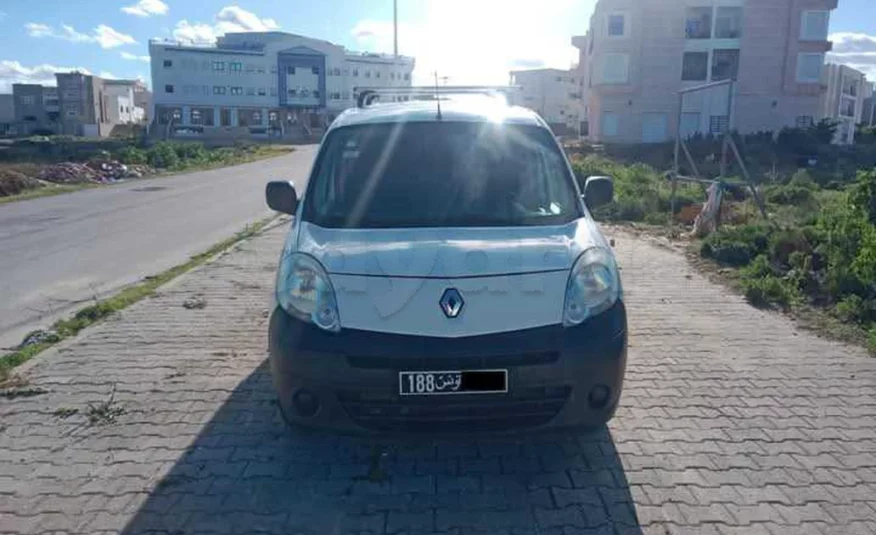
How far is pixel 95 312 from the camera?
702 cm

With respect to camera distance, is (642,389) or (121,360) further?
(121,360)

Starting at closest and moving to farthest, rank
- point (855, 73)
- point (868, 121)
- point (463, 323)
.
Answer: point (463, 323), point (855, 73), point (868, 121)

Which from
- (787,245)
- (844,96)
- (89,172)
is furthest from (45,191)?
(844,96)

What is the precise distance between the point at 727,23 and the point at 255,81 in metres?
54.4

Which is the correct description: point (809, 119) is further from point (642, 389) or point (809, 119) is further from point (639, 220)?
point (642, 389)

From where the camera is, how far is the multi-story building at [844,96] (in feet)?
174

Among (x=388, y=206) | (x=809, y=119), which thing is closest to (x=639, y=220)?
(x=388, y=206)

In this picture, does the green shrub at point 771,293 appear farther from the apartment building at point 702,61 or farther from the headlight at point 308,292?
the apartment building at point 702,61

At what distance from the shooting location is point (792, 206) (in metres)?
14.9

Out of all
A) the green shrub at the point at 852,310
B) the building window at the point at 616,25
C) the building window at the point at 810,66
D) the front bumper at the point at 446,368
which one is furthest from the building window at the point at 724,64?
the front bumper at the point at 446,368

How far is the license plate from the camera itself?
3307mm

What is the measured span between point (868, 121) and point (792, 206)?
90.5m

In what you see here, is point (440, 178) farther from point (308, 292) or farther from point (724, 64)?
point (724, 64)

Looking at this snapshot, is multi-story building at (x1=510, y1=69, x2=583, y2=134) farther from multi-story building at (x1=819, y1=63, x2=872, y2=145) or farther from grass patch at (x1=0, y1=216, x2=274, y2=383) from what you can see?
grass patch at (x1=0, y1=216, x2=274, y2=383)
